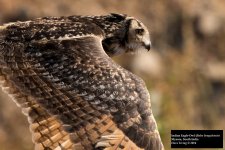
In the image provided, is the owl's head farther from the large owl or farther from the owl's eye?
the large owl

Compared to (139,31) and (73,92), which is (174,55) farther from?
(73,92)

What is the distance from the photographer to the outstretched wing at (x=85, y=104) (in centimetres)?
694

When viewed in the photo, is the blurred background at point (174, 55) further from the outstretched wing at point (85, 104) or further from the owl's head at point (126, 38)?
the outstretched wing at point (85, 104)

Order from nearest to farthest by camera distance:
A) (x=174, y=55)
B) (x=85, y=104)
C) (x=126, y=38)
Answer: (x=85, y=104) → (x=126, y=38) → (x=174, y=55)

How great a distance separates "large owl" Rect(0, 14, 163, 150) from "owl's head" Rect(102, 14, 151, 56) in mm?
466

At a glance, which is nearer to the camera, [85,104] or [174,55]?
[85,104]

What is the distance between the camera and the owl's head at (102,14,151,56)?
8.20 metres

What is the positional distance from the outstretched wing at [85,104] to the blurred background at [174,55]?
4.45 meters

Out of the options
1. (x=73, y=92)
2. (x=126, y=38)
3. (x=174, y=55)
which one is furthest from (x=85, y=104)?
(x=174, y=55)

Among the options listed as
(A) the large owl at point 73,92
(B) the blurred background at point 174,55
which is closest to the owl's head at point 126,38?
(A) the large owl at point 73,92

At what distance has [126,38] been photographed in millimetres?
8352

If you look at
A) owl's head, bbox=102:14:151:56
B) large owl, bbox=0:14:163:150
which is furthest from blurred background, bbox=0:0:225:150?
→ large owl, bbox=0:14:163:150

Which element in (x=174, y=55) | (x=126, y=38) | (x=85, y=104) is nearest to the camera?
(x=85, y=104)

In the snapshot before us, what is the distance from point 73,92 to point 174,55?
23.7ft
